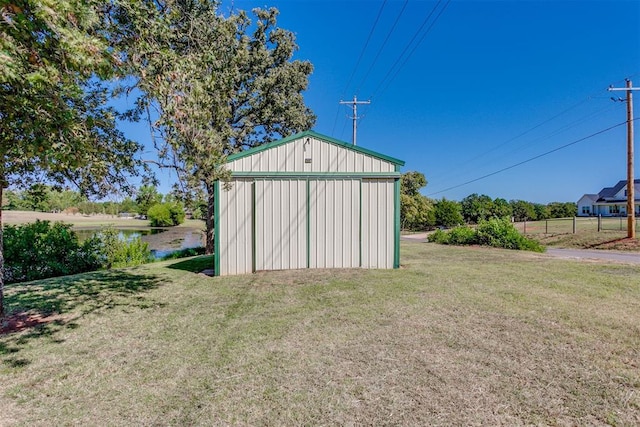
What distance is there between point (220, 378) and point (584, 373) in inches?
130

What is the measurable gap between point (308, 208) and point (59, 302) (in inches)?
199

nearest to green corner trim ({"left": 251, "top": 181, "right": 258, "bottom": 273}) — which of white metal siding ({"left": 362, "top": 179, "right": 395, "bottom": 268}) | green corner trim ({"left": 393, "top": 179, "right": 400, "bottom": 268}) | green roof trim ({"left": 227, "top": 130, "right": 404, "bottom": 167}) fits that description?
green roof trim ({"left": 227, "top": 130, "right": 404, "bottom": 167})

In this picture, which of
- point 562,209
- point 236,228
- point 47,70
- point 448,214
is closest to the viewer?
point 47,70

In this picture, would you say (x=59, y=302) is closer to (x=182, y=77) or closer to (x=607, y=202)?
(x=182, y=77)

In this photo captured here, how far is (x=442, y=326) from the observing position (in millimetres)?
3869

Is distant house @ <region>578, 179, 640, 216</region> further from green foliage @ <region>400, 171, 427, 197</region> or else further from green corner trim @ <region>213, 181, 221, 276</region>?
green corner trim @ <region>213, 181, 221, 276</region>

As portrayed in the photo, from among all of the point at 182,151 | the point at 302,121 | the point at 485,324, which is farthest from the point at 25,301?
the point at 302,121

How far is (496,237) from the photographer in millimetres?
14227

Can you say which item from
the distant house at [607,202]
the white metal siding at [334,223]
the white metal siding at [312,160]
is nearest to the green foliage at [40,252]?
the white metal siding at [312,160]

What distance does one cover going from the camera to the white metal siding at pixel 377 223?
299 inches

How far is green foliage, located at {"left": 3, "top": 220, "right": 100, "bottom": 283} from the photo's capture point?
7.51 metres

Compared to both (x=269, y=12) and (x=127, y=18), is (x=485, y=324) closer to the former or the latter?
(x=127, y=18)

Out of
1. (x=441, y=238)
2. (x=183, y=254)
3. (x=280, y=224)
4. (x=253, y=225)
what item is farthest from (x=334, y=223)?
(x=441, y=238)

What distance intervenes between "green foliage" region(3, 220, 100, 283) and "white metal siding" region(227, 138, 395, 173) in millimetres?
5491
